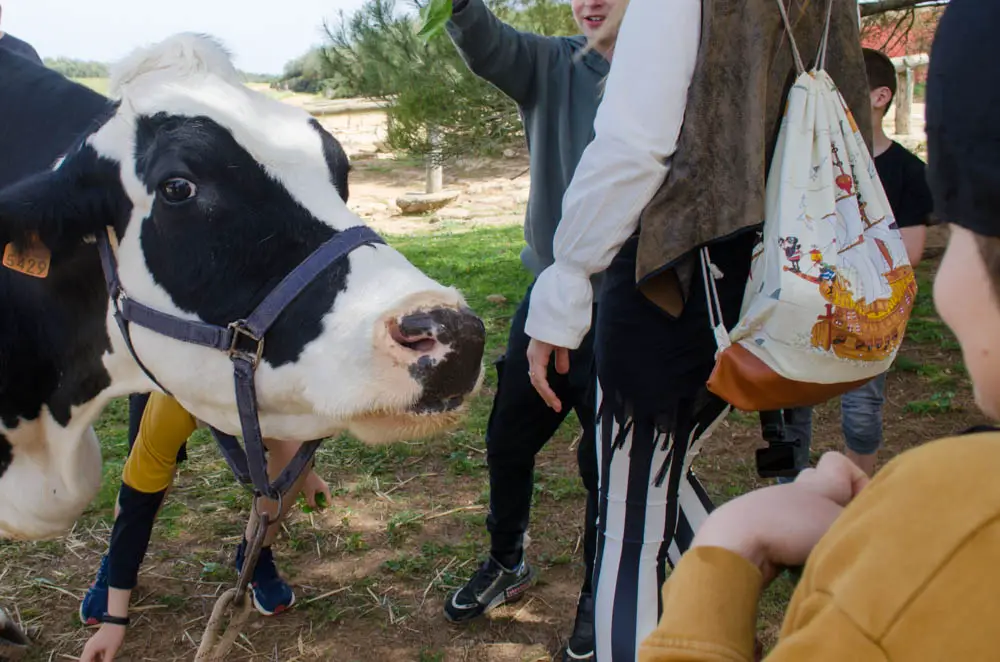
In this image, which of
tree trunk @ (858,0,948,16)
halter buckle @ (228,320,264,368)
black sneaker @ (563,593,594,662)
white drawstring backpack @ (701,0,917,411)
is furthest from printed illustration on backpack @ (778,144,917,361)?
tree trunk @ (858,0,948,16)

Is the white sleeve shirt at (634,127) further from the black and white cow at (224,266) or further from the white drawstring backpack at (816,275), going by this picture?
the black and white cow at (224,266)

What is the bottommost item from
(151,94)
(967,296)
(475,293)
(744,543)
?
(475,293)

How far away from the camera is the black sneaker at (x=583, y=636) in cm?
263

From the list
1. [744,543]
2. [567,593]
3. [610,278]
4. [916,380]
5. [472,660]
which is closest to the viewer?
[744,543]

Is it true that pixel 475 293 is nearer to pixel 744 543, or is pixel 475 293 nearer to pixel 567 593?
pixel 567 593

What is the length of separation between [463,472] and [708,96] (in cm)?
263

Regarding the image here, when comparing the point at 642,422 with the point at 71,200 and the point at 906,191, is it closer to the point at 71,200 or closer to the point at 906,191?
the point at 71,200

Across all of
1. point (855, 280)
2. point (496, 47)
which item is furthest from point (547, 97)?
point (855, 280)

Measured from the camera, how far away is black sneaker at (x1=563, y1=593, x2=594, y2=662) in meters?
2.63

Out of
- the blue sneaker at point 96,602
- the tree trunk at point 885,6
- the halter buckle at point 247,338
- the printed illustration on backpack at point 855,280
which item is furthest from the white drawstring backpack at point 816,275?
the tree trunk at point 885,6

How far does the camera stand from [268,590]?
2930 mm

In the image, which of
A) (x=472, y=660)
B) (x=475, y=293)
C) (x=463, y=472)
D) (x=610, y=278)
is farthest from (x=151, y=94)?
(x=475, y=293)

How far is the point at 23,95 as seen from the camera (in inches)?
98.7

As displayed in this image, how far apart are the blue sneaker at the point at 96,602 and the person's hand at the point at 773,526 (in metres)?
2.52
